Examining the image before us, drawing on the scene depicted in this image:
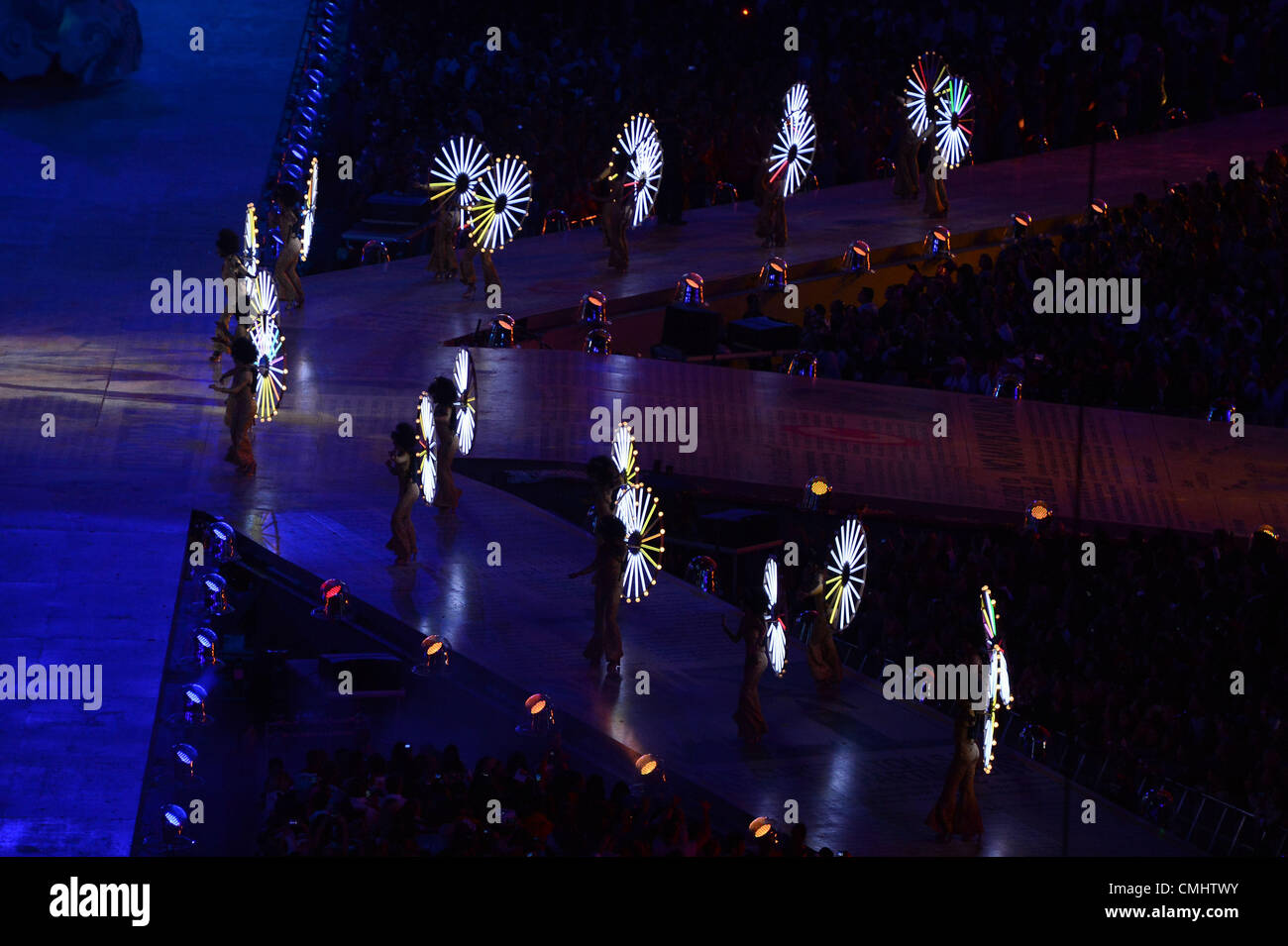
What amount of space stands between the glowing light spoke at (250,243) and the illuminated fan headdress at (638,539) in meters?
6.71

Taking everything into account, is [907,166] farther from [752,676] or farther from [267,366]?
[752,676]

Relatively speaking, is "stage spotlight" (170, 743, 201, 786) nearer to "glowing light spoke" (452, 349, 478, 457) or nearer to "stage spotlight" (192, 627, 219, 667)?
"stage spotlight" (192, 627, 219, 667)

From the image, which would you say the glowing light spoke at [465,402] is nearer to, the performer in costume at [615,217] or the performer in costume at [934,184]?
the performer in costume at [615,217]

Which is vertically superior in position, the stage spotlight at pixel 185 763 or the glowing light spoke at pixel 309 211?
the glowing light spoke at pixel 309 211

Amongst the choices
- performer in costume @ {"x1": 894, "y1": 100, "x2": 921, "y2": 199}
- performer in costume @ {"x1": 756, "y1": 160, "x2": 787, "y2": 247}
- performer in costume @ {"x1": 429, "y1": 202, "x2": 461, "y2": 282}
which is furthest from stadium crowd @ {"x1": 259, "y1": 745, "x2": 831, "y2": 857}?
performer in costume @ {"x1": 894, "y1": 100, "x2": 921, "y2": 199}

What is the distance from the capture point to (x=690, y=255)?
3017 centimetres

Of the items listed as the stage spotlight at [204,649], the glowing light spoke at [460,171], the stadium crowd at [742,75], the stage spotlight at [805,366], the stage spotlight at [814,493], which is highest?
the stadium crowd at [742,75]

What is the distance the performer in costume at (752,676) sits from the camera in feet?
61.9

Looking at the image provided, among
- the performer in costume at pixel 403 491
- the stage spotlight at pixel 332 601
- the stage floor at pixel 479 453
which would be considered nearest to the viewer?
the stage floor at pixel 479 453

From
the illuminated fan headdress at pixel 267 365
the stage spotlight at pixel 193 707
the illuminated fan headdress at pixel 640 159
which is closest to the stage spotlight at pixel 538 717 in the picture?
the stage spotlight at pixel 193 707

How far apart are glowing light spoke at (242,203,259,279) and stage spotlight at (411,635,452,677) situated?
7145mm

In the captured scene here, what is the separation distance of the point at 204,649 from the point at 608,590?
129 inches

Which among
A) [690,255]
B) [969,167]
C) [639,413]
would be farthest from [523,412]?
[969,167]
